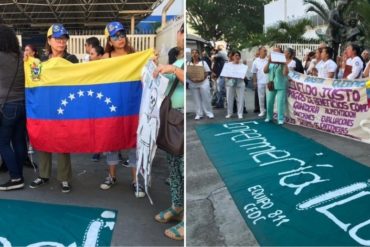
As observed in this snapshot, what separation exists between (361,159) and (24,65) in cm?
407

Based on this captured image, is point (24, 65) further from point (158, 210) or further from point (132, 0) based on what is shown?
point (132, 0)

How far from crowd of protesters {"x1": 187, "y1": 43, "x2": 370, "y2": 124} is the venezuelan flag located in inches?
174

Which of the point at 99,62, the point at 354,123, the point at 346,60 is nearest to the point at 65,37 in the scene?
the point at 99,62

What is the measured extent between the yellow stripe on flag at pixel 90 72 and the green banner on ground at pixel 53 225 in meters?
1.18

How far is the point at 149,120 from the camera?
3498 millimetres

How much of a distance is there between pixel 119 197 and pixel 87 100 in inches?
39.1

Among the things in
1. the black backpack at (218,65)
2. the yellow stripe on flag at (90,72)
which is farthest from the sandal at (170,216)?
the black backpack at (218,65)

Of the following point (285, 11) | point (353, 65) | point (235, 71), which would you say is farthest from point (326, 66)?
point (285, 11)

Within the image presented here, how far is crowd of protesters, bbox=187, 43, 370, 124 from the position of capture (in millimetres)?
7617

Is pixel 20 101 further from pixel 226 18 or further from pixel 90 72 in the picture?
pixel 226 18

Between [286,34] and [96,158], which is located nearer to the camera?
[96,158]

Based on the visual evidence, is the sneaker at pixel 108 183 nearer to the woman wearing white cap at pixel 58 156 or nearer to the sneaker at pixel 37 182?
the woman wearing white cap at pixel 58 156

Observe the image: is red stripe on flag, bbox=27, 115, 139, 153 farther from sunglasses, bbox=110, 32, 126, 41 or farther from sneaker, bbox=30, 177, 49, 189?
sunglasses, bbox=110, 32, 126, 41

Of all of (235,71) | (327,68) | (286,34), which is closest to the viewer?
(327,68)
